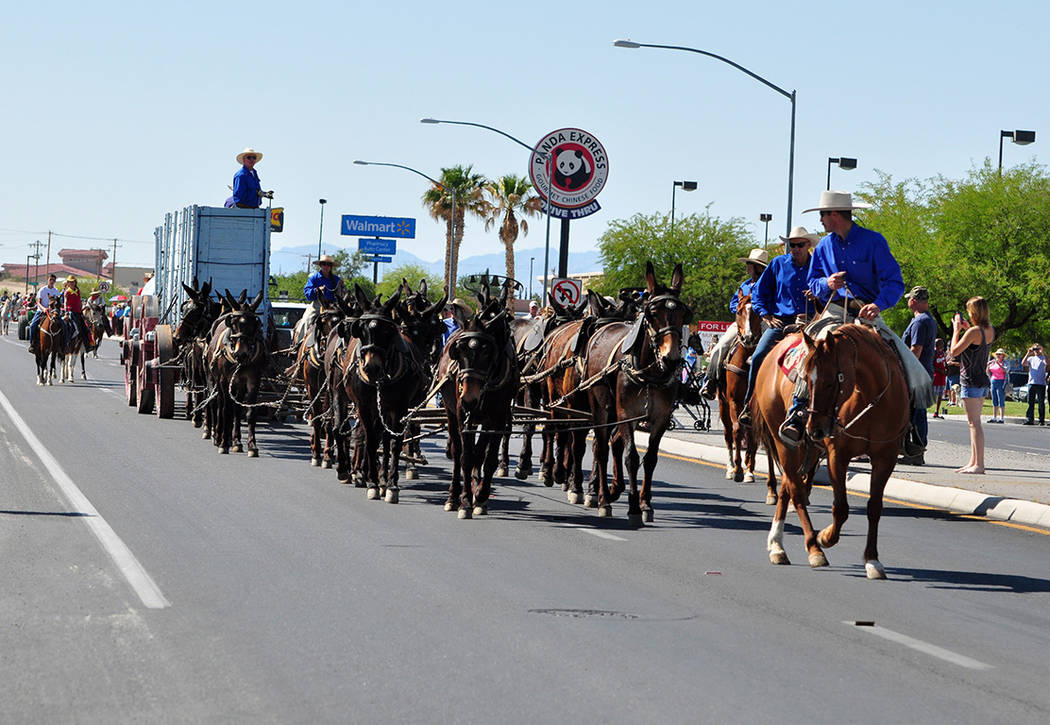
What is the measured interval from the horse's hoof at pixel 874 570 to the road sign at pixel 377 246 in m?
50.6

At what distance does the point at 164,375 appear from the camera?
78.9ft

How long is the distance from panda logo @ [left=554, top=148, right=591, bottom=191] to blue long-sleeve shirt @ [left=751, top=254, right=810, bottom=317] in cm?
979

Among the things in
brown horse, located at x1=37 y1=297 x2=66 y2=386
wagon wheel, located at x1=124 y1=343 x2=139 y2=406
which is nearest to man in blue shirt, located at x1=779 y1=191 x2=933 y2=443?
wagon wheel, located at x1=124 y1=343 x2=139 y2=406

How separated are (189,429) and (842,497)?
14.3 m

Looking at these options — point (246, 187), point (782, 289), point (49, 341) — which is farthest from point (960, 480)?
point (49, 341)

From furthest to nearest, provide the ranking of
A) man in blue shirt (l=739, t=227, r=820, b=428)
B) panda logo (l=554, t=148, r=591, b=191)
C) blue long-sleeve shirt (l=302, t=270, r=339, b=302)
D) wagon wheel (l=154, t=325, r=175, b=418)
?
1. wagon wheel (l=154, t=325, r=175, b=418)
2. panda logo (l=554, t=148, r=591, b=191)
3. blue long-sleeve shirt (l=302, t=270, r=339, b=302)
4. man in blue shirt (l=739, t=227, r=820, b=428)

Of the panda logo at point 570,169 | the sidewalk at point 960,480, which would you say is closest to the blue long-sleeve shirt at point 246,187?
the panda logo at point 570,169

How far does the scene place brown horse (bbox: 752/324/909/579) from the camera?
10.3m

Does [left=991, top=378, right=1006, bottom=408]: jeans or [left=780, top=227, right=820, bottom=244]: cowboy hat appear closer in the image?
[left=780, top=227, right=820, bottom=244]: cowboy hat

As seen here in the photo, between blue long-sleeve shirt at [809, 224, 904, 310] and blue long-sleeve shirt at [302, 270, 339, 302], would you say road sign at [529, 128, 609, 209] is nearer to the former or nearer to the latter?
blue long-sleeve shirt at [302, 270, 339, 302]

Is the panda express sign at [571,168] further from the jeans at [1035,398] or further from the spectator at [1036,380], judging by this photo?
the jeans at [1035,398]

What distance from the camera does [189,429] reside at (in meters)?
22.5

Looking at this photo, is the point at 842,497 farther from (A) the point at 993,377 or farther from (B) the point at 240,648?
(A) the point at 993,377

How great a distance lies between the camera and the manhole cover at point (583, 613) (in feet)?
28.1
